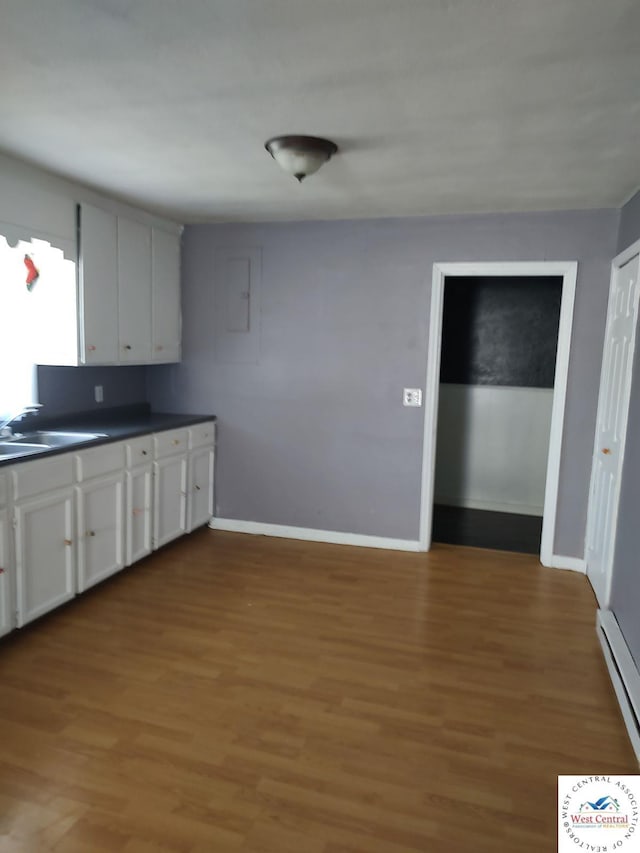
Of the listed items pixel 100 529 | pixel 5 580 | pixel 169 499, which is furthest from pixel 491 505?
pixel 5 580

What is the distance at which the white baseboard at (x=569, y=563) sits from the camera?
389cm

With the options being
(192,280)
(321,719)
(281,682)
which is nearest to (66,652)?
(281,682)

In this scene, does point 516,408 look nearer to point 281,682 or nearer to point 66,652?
point 281,682

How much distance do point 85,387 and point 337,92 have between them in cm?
268

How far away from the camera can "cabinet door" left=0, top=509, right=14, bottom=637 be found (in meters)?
2.63

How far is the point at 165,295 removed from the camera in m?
4.30

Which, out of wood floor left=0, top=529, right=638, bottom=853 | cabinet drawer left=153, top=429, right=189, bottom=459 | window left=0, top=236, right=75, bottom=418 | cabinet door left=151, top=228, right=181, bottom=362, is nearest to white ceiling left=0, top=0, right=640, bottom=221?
window left=0, top=236, right=75, bottom=418

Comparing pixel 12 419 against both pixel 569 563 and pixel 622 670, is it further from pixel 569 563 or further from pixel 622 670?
pixel 569 563

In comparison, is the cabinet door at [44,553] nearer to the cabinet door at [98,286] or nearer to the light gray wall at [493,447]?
the cabinet door at [98,286]

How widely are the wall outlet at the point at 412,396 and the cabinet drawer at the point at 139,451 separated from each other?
1725 mm

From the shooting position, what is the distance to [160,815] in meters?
1.80

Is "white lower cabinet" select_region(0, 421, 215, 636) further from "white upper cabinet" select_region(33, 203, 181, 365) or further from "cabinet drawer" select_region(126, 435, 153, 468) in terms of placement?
"white upper cabinet" select_region(33, 203, 181, 365)

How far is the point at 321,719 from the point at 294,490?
224cm

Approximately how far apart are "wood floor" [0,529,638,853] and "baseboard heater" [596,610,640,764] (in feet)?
0.19
